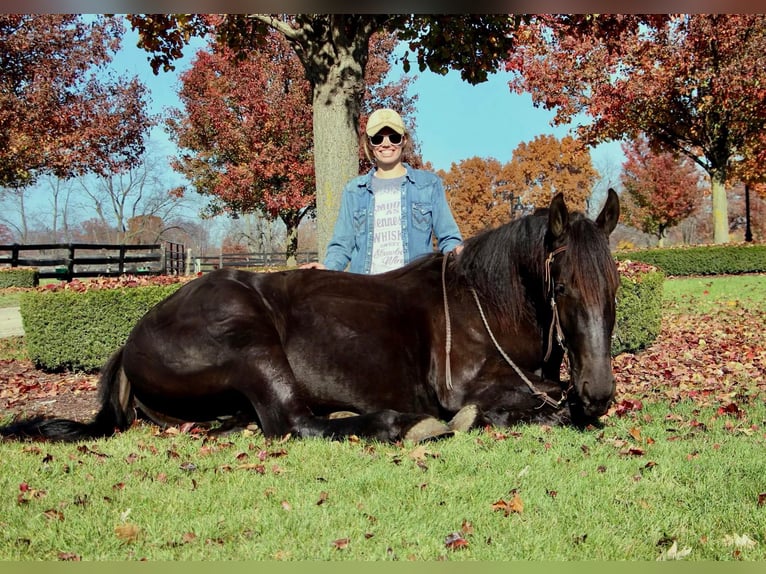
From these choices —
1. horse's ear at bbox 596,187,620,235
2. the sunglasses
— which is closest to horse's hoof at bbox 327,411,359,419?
horse's ear at bbox 596,187,620,235

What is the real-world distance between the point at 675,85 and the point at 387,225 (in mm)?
21599

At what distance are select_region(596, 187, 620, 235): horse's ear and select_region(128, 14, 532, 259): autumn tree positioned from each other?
4.56 m

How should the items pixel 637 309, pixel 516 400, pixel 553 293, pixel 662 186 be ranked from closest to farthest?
pixel 553 293, pixel 516 400, pixel 637 309, pixel 662 186

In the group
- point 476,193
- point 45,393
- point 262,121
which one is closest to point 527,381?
point 45,393

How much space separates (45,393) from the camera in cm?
683

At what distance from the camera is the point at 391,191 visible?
17.2ft

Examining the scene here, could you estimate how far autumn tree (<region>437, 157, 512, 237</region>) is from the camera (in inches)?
2194

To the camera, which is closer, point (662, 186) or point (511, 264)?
point (511, 264)

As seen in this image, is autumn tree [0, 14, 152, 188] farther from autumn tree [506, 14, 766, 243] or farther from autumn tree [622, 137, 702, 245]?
autumn tree [622, 137, 702, 245]

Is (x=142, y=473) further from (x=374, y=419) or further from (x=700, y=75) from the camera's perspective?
(x=700, y=75)

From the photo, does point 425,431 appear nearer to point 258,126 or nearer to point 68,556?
point 68,556

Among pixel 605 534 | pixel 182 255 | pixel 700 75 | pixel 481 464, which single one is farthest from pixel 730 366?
pixel 182 255

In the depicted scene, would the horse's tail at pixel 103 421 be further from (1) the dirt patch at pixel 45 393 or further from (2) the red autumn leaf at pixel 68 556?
(2) the red autumn leaf at pixel 68 556

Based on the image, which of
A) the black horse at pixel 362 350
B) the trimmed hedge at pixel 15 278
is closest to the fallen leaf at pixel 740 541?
the black horse at pixel 362 350
